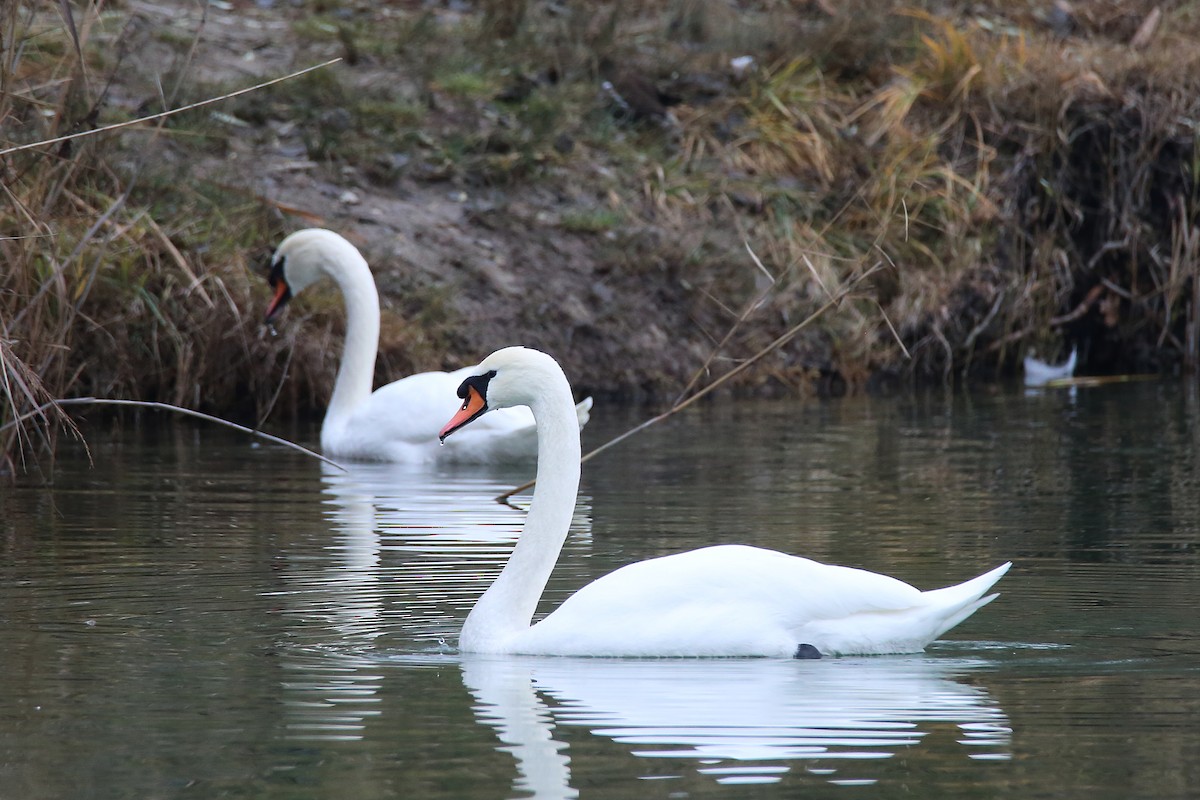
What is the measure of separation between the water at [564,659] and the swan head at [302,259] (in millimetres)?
1731

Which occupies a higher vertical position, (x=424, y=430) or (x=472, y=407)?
(x=472, y=407)

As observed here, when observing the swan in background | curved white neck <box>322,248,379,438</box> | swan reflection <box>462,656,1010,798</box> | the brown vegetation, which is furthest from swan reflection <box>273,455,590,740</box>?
the swan in background

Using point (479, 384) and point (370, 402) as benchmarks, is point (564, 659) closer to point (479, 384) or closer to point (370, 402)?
point (479, 384)

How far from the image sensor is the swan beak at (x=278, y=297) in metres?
11.5

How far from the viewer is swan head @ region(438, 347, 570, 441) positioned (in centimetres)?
552

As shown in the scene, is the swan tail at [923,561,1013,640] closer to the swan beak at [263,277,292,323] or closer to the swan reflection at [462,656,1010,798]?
the swan reflection at [462,656,1010,798]

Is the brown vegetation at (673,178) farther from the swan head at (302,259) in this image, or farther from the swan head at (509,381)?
the swan head at (509,381)

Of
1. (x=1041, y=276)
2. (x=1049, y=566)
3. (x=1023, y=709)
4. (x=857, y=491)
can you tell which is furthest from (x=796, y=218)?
(x=1023, y=709)

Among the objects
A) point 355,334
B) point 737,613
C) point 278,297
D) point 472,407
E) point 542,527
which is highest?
point 278,297

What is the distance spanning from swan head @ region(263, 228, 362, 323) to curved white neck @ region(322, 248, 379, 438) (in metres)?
0.03

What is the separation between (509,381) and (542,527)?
Answer: 16.7 inches

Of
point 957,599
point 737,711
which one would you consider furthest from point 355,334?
point 737,711

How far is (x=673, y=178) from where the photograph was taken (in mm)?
16328

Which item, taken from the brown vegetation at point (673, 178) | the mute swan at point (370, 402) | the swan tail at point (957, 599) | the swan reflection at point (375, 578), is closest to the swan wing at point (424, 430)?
the mute swan at point (370, 402)
